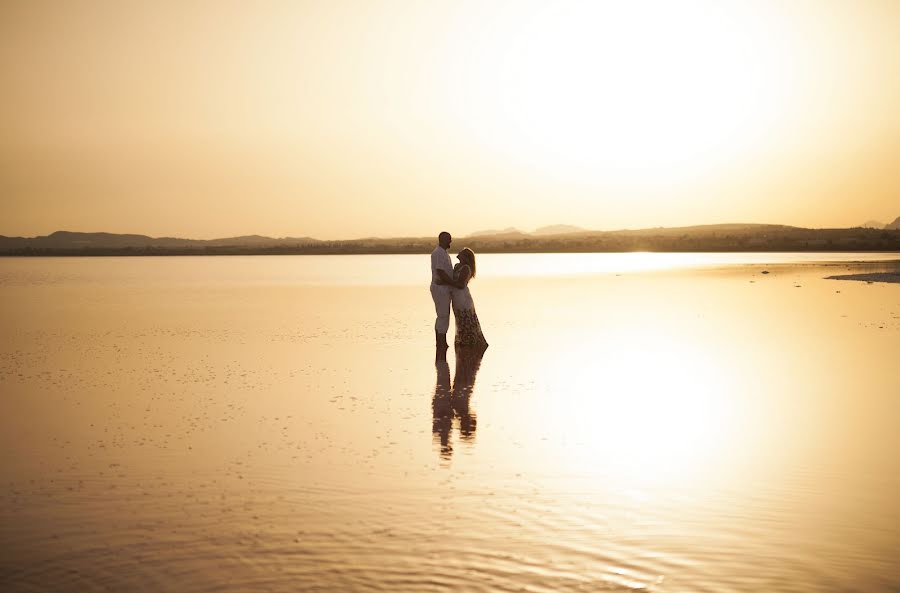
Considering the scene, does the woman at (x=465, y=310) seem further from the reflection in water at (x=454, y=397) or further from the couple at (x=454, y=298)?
the reflection in water at (x=454, y=397)

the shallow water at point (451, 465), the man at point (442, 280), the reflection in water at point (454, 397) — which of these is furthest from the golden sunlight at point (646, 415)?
the man at point (442, 280)

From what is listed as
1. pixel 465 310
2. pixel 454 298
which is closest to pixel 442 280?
pixel 454 298

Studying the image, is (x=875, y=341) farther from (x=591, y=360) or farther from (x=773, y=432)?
(x=773, y=432)

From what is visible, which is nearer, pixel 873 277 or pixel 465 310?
pixel 465 310

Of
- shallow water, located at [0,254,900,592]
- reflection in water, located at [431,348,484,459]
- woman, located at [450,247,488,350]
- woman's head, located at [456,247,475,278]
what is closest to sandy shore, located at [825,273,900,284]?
shallow water, located at [0,254,900,592]

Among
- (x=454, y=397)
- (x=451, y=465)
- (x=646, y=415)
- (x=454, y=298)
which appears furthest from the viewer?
(x=454, y=298)

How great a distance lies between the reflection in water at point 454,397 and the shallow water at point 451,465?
0.22ft

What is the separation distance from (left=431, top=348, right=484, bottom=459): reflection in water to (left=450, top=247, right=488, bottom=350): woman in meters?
0.22

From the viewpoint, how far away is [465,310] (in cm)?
2008

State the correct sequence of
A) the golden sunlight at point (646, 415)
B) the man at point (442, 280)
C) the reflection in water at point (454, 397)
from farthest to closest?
the man at point (442, 280)
the reflection in water at point (454, 397)
the golden sunlight at point (646, 415)

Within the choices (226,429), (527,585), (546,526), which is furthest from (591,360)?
(527,585)

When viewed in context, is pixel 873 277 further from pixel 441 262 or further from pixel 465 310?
pixel 441 262

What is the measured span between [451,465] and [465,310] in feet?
34.5

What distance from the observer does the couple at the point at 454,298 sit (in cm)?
1989
